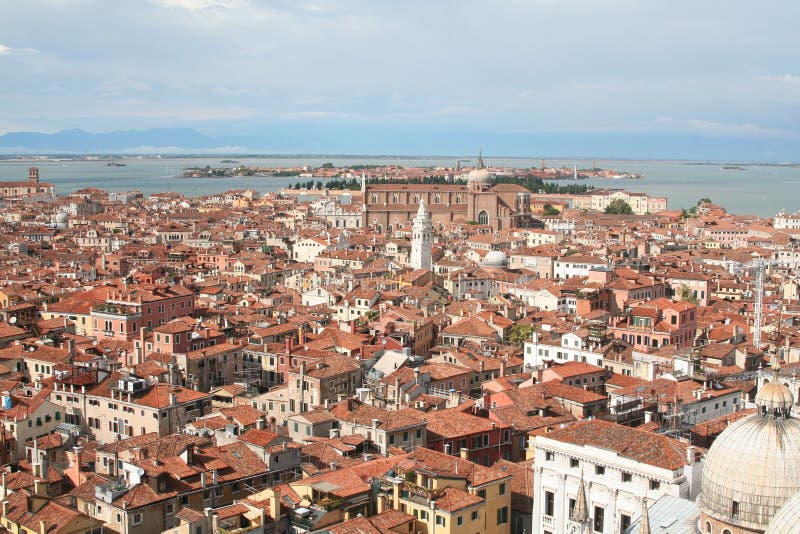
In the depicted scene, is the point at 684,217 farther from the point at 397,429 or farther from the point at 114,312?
the point at 397,429

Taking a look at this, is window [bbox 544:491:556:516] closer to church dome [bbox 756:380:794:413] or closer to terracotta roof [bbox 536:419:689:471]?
terracotta roof [bbox 536:419:689:471]

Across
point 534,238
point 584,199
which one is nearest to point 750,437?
point 534,238

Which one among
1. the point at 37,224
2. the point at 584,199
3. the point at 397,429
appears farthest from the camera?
the point at 584,199

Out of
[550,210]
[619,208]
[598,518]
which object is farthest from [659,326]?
[619,208]

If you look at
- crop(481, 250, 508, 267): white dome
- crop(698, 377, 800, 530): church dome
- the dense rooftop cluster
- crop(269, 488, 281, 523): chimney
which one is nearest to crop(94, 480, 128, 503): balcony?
the dense rooftop cluster

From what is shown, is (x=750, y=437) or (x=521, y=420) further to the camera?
(x=521, y=420)

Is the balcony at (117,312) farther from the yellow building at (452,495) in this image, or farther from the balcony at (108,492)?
the yellow building at (452,495)
